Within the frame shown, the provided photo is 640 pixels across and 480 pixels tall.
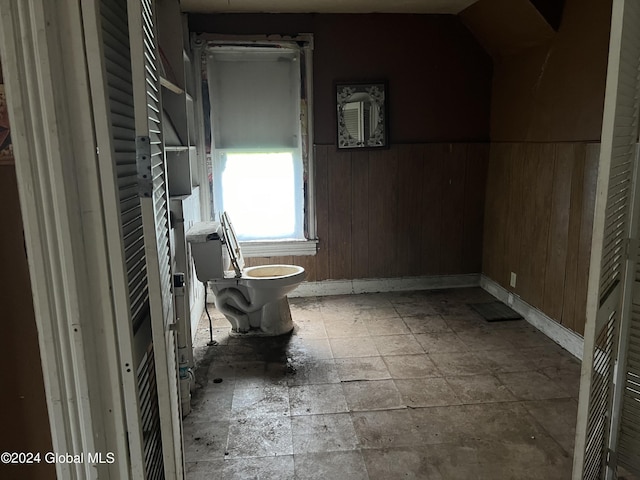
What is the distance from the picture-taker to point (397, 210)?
4082 mm

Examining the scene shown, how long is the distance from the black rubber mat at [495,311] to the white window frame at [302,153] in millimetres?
1395

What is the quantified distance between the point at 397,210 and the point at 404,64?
117cm

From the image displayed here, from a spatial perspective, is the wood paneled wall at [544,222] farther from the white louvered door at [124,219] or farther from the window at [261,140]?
the white louvered door at [124,219]

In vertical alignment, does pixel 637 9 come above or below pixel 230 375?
above

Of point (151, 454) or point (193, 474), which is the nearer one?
point (151, 454)

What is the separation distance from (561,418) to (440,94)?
2.62 metres

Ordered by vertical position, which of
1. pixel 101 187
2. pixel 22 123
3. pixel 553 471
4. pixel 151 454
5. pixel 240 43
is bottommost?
pixel 553 471

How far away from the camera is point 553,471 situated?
6.43 feet

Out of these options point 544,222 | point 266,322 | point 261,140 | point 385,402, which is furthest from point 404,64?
point 385,402

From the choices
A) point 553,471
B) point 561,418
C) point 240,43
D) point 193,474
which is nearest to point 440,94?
point 240,43

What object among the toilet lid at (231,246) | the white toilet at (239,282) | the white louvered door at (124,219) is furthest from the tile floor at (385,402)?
the white louvered door at (124,219)

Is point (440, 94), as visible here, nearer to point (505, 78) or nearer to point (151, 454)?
point (505, 78)

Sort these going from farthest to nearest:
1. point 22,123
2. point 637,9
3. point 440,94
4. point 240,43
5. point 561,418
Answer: point 440,94
point 240,43
point 561,418
point 637,9
point 22,123

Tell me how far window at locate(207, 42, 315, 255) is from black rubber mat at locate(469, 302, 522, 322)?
1.41 metres
